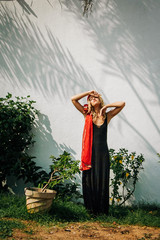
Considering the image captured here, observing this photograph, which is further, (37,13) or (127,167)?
(37,13)

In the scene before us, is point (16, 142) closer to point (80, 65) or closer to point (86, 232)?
point (80, 65)

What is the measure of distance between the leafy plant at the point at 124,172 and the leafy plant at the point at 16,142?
1327 millimetres

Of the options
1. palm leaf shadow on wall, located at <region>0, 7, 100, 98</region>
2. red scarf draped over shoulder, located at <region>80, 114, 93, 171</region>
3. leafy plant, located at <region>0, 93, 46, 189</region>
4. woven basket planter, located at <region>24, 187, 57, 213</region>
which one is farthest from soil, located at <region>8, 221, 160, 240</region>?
palm leaf shadow on wall, located at <region>0, 7, 100, 98</region>

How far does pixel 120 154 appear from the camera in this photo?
14.5 ft

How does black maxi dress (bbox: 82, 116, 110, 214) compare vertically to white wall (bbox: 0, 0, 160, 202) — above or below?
below

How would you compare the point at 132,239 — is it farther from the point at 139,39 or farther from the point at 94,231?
the point at 139,39

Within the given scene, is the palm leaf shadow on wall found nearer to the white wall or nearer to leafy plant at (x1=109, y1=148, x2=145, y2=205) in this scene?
the white wall

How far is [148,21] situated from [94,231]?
401cm

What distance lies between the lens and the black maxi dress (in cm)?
354

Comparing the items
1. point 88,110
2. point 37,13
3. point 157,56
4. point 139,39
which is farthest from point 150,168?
point 37,13

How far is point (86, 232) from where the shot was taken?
9.59ft

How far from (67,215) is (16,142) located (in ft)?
5.61

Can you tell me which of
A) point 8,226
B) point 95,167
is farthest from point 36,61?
point 8,226

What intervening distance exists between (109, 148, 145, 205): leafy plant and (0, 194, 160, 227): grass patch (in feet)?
1.48
